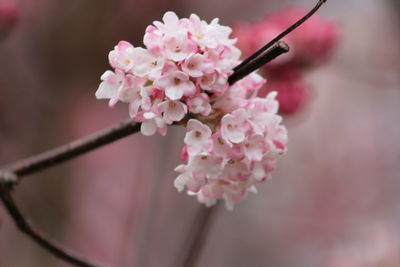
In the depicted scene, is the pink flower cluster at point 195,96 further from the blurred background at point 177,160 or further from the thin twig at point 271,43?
the blurred background at point 177,160

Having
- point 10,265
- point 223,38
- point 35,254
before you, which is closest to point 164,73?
point 223,38

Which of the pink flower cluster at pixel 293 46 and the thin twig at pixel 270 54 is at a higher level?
the pink flower cluster at pixel 293 46

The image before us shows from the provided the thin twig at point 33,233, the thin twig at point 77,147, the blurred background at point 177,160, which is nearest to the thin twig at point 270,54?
the thin twig at point 77,147

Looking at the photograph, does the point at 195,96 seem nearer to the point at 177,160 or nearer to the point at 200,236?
the point at 200,236

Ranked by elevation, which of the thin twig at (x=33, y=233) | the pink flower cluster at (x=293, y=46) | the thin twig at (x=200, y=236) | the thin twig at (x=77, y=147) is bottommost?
the thin twig at (x=33, y=233)

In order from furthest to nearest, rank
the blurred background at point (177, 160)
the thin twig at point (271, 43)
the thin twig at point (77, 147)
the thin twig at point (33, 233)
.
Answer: the blurred background at point (177, 160) → the thin twig at point (33, 233) → the thin twig at point (77, 147) → the thin twig at point (271, 43)

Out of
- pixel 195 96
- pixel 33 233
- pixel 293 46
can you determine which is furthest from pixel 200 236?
pixel 293 46
